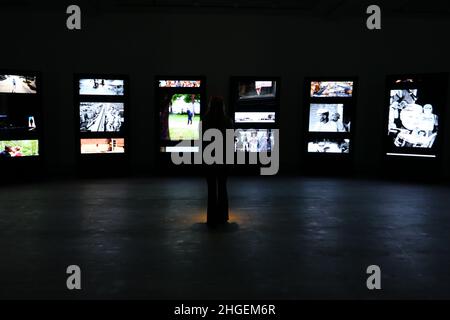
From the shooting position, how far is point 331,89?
26.8 feet

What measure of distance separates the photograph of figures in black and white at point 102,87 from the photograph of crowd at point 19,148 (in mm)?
1288

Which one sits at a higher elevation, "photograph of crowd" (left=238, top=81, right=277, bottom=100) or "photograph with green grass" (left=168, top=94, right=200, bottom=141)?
"photograph of crowd" (left=238, top=81, right=277, bottom=100)

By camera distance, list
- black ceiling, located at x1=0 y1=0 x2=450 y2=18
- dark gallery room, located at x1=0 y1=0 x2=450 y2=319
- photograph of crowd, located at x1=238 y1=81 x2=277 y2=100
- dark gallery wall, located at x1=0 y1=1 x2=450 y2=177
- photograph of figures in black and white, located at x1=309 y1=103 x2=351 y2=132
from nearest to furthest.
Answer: dark gallery room, located at x1=0 y1=0 x2=450 y2=319, black ceiling, located at x1=0 y1=0 x2=450 y2=18, photograph of crowd, located at x1=238 y1=81 x2=277 y2=100, photograph of figures in black and white, located at x1=309 y1=103 x2=351 y2=132, dark gallery wall, located at x1=0 y1=1 x2=450 y2=177

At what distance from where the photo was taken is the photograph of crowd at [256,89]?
26.3 feet

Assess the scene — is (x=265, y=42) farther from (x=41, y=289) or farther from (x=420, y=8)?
(x=41, y=289)

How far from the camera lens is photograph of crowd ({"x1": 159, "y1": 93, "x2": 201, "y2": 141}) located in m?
7.92

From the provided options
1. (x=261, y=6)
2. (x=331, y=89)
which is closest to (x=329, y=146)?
(x=331, y=89)

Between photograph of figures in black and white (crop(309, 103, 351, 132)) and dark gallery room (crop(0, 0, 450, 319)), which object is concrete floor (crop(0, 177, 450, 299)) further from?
photograph of figures in black and white (crop(309, 103, 351, 132))

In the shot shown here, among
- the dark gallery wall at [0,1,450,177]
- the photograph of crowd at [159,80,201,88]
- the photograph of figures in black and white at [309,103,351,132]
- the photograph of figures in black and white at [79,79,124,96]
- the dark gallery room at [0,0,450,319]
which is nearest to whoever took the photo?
the dark gallery room at [0,0,450,319]

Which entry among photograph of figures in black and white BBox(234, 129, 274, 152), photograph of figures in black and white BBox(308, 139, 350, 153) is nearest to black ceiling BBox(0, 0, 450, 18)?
photograph of figures in black and white BBox(234, 129, 274, 152)

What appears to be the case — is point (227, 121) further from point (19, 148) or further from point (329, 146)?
point (19, 148)

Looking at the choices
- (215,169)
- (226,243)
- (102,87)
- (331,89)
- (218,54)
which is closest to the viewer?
(226,243)

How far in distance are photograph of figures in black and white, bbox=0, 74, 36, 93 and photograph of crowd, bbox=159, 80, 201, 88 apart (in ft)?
7.31

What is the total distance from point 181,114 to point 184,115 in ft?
0.19
